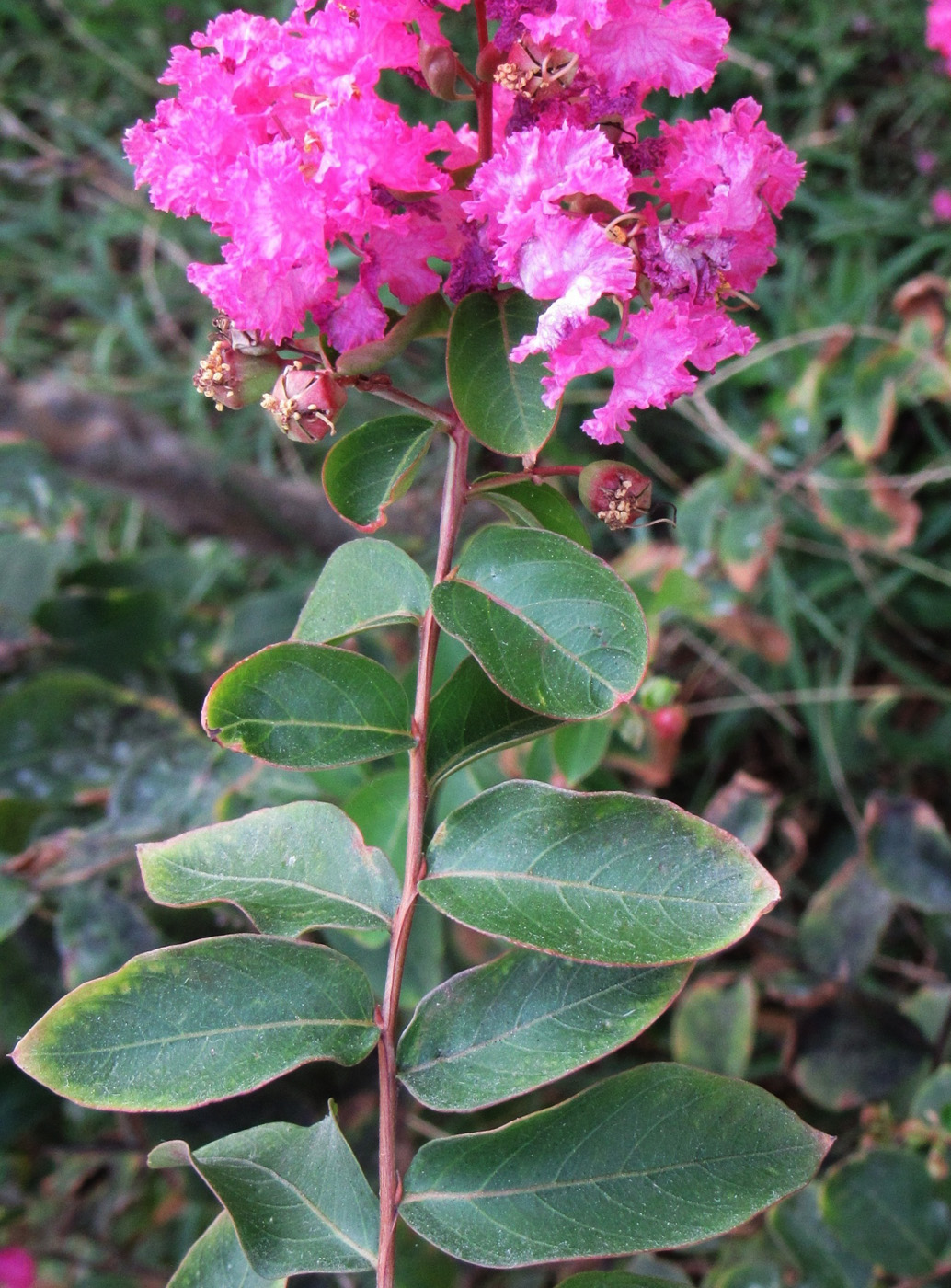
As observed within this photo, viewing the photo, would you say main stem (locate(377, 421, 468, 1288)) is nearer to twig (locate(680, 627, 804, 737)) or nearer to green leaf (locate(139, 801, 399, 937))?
green leaf (locate(139, 801, 399, 937))

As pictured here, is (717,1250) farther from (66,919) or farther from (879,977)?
(66,919)

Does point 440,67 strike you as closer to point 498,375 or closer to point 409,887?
point 498,375

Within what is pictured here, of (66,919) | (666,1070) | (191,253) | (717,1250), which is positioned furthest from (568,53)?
(191,253)

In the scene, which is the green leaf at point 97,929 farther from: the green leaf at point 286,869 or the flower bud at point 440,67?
the flower bud at point 440,67

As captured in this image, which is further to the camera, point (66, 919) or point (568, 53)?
point (66, 919)

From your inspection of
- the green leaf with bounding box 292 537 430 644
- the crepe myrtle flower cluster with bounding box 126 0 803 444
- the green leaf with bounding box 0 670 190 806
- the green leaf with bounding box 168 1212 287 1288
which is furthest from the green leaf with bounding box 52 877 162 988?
the crepe myrtle flower cluster with bounding box 126 0 803 444

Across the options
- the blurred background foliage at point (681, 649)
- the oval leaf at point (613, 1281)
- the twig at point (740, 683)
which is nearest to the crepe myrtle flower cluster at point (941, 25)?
the blurred background foliage at point (681, 649)

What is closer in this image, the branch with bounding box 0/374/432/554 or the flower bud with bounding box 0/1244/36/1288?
the flower bud with bounding box 0/1244/36/1288

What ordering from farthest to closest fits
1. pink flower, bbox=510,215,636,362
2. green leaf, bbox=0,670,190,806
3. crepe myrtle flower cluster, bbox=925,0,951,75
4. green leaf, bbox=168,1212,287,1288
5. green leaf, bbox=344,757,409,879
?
crepe myrtle flower cluster, bbox=925,0,951,75 < green leaf, bbox=0,670,190,806 < green leaf, bbox=344,757,409,879 < green leaf, bbox=168,1212,287,1288 < pink flower, bbox=510,215,636,362

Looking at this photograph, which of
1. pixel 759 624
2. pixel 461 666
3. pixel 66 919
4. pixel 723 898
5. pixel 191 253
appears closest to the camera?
pixel 723 898
